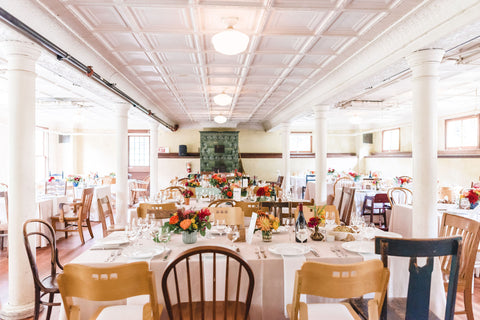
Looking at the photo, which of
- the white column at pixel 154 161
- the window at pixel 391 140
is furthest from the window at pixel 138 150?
the window at pixel 391 140

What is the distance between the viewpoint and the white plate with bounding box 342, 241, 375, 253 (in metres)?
2.49

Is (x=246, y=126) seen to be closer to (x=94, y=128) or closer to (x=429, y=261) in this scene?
(x=94, y=128)

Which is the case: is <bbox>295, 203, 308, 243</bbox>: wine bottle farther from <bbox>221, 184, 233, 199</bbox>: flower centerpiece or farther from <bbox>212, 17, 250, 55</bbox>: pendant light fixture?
<bbox>221, 184, 233, 199</bbox>: flower centerpiece

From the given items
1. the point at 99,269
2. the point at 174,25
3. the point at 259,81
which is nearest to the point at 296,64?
the point at 259,81

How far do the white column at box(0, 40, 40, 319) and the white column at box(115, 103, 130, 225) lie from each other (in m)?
3.51

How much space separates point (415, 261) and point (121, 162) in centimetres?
628

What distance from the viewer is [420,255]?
5.75 ft

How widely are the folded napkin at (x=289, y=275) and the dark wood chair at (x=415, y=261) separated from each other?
2.04ft

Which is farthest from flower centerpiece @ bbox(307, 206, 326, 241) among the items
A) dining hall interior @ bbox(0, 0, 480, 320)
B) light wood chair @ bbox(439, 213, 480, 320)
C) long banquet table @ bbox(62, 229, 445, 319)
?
light wood chair @ bbox(439, 213, 480, 320)

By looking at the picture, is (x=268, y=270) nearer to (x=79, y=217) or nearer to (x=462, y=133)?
(x=79, y=217)

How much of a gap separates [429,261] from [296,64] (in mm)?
4194

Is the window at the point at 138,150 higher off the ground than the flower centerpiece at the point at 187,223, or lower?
higher

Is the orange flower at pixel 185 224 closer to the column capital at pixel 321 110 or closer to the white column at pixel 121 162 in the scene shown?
the white column at pixel 121 162

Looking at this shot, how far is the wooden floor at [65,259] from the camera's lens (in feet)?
11.3
